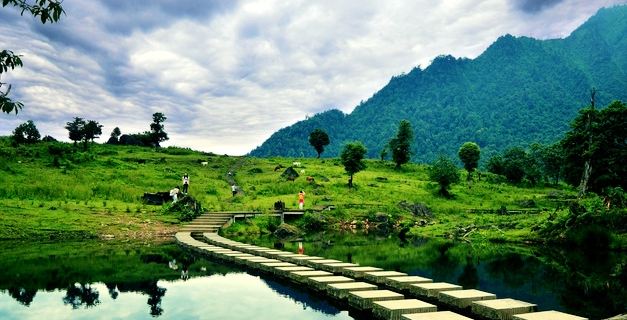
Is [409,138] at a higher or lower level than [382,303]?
higher

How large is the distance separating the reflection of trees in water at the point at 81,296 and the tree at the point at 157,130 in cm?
9502

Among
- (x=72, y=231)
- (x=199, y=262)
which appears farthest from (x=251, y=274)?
(x=72, y=231)

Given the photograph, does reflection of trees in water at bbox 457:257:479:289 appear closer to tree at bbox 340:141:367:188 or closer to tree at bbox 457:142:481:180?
tree at bbox 340:141:367:188

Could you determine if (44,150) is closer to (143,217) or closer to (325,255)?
(143,217)

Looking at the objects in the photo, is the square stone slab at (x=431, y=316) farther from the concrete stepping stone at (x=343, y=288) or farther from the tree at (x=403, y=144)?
the tree at (x=403, y=144)

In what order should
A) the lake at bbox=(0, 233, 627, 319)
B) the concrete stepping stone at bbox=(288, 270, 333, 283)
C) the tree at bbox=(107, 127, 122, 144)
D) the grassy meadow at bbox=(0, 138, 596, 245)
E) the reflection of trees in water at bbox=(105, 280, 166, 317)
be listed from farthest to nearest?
1. the tree at bbox=(107, 127, 122, 144)
2. the grassy meadow at bbox=(0, 138, 596, 245)
3. the concrete stepping stone at bbox=(288, 270, 333, 283)
4. the reflection of trees in water at bbox=(105, 280, 166, 317)
5. the lake at bbox=(0, 233, 627, 319)

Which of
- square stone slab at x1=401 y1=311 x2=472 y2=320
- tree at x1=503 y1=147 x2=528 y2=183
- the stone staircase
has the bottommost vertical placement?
the stone staircase

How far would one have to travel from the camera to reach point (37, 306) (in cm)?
1177

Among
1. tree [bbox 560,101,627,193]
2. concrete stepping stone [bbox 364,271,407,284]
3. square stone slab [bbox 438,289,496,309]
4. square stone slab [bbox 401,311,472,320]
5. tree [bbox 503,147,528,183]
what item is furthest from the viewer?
tree [bbox 503,147,528,183]

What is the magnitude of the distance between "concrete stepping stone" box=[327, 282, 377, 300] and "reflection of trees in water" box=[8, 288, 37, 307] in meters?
7.57

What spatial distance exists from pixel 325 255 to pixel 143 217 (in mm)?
16285

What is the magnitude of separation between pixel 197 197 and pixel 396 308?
37190mm

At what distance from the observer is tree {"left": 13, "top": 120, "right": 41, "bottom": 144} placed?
74.5 meters

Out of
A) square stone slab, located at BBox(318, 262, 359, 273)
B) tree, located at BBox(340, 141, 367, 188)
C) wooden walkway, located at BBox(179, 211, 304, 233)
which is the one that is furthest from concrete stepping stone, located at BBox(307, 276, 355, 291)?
tree, located at BBox(340, 141, 367, 188)
